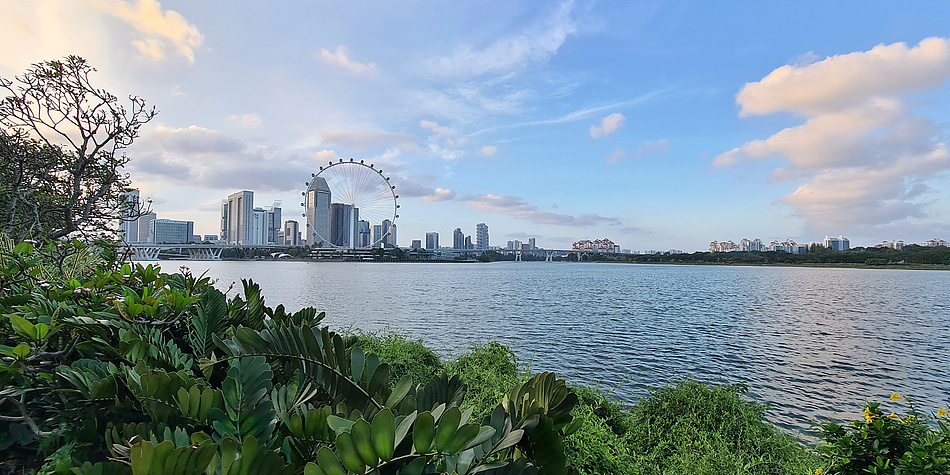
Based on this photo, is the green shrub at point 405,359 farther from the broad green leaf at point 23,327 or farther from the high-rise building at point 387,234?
the high-rise building at point 387,234

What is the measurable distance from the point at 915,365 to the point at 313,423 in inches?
619

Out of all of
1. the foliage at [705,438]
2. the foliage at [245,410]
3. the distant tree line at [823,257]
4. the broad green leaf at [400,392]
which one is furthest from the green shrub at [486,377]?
the distant tree line at [823,257]

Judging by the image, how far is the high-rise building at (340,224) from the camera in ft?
202

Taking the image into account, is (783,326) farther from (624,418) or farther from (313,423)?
(313,423)

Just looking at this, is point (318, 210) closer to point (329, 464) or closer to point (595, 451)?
point (595, 451)

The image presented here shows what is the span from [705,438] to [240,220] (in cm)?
7070

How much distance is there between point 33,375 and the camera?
1.31 metres

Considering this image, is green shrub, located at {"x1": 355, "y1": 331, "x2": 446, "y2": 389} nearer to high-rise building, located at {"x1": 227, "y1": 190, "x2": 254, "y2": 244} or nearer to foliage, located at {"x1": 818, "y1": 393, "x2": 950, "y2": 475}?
foliage, located at {"x1": 818, "y1": 393, "x2": 950, "y2": 475}

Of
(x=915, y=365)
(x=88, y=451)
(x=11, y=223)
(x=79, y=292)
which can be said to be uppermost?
(x=11, y=223)

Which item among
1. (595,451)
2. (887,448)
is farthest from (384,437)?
(887,448)

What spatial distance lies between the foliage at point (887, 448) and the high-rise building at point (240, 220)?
6885 cm

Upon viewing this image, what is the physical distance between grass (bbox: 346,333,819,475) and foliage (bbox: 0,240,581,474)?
2087mm

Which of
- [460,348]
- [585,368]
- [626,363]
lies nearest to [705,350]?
[626,363]

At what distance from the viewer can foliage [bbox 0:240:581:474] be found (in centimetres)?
69
